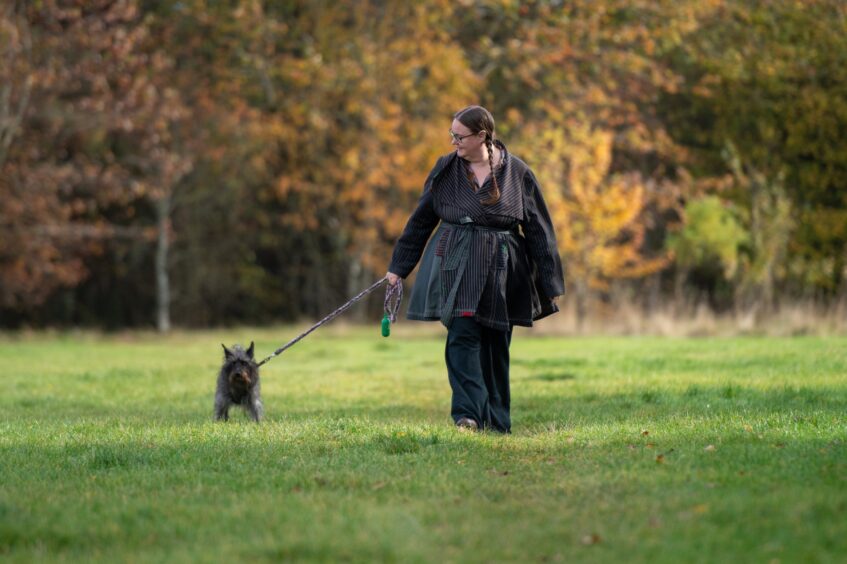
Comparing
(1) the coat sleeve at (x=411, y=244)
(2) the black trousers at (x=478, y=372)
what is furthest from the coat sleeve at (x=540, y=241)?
(1) the coat sleeve at (x=411, y=244)

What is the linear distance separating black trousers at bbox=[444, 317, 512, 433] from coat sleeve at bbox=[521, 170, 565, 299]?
1.56ft

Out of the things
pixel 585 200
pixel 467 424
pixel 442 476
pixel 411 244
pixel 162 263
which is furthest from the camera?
pixel 162 263

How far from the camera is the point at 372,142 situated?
97.4 feet

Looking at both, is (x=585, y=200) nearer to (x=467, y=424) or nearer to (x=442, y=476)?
(x=467, y=424)

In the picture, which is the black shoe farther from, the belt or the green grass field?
the belt

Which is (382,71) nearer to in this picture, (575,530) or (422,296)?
(422,296)

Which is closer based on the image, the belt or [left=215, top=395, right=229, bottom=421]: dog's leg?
the belt

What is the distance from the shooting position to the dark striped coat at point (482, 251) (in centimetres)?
898

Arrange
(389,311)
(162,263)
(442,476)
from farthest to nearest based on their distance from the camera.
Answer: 1. (162,263)
2. (389,311)
3. (442,476)

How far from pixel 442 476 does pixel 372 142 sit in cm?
2320

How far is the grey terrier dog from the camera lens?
10.1 metres

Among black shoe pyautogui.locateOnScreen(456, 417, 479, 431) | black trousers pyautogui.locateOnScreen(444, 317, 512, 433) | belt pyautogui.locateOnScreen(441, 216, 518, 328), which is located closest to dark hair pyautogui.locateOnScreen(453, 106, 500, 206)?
belt pyautogui.locateOnScreen(441, 216, 518, 328)

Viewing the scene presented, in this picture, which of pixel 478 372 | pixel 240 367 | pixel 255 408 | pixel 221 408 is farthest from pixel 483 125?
pixel 221 408

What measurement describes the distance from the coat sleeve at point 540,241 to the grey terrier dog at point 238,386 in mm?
2513
